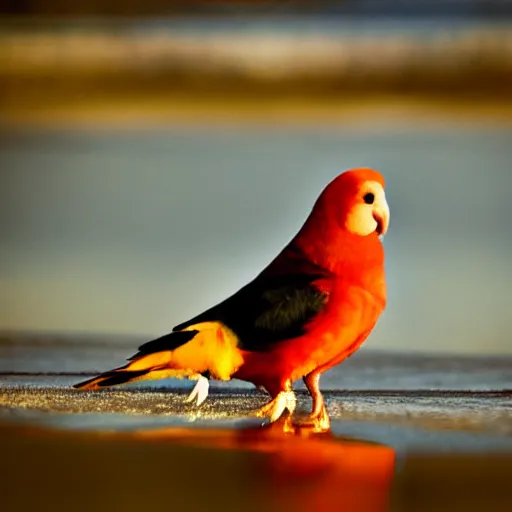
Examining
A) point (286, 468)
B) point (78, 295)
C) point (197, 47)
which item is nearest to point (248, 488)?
point (286, 468)

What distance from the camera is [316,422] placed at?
0.93 meters

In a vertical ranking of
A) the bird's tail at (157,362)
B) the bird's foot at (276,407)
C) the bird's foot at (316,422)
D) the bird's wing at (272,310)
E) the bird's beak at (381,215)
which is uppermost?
the bird's beak at (381,215)

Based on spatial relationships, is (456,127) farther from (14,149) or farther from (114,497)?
(114,497)

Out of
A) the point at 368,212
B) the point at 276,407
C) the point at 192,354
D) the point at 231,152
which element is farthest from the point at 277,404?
the point at 231,152

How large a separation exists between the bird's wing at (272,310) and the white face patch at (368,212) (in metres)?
0.07

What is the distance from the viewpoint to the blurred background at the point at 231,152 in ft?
3.79

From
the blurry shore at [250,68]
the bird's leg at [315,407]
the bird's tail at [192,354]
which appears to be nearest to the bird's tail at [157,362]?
Answer: the bird's tail at [192,354]

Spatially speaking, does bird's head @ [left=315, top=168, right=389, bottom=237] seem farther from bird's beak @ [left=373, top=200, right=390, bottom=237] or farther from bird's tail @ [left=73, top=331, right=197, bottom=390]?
bird's tail @ [left=73, top=331, right=197, bottom=390]

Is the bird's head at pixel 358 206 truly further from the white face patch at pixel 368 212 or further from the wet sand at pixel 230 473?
the wet sand at pixel 230 473

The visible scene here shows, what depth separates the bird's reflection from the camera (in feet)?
2.21

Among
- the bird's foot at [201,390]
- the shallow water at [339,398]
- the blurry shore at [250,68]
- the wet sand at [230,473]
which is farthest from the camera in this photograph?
the blurry shore at [250,68]

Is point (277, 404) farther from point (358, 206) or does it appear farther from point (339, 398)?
point (358, 206)

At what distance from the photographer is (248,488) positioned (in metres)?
0.70

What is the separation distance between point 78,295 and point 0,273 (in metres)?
0.12
